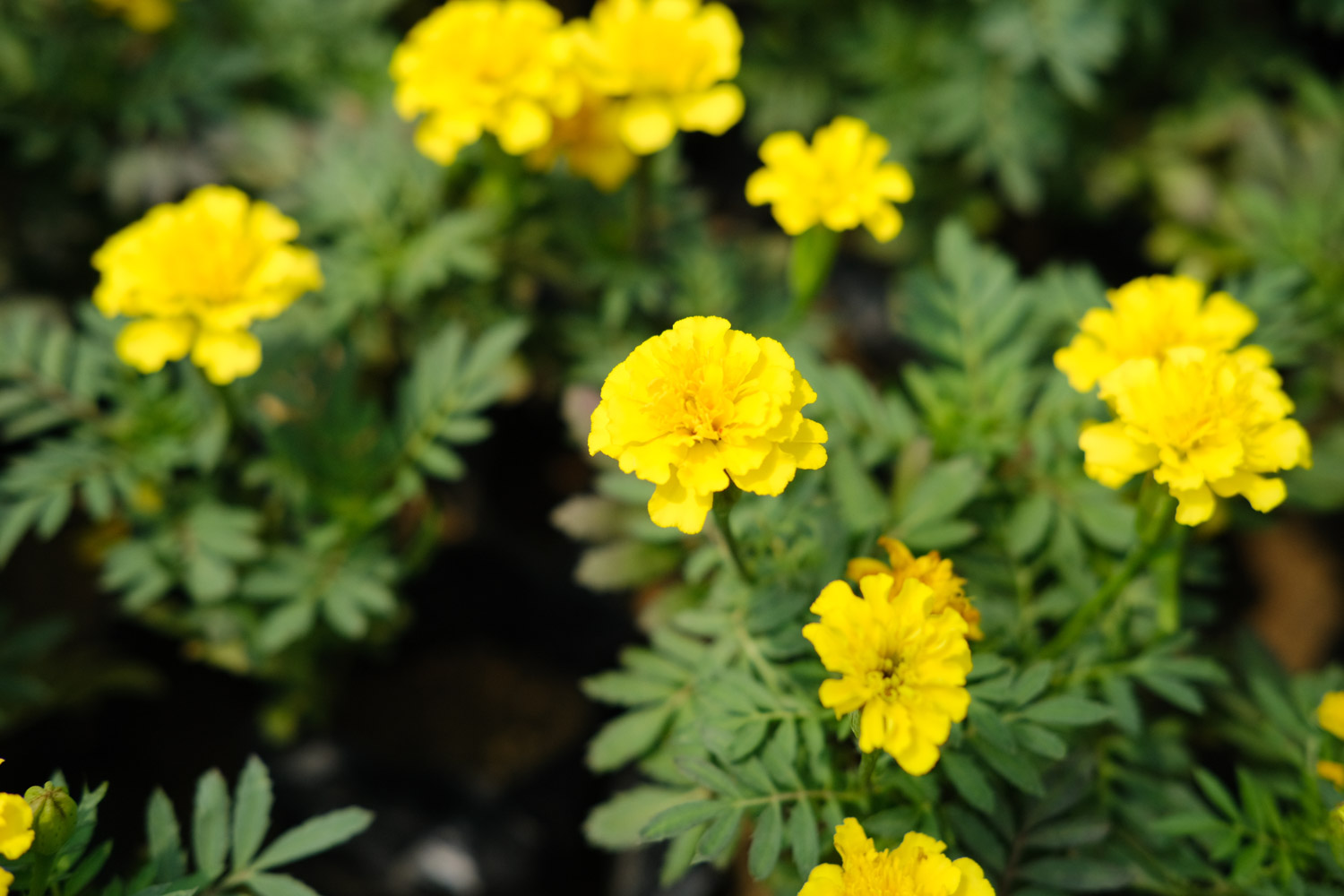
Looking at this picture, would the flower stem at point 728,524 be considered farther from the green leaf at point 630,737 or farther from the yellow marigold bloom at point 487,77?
the yellow marigold bloom at point 487,77

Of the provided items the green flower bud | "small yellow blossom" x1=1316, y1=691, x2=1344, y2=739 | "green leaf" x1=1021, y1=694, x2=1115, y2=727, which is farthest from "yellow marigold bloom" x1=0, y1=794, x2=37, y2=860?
"small yellow blossom" x1=1316, y1=691, x2=1344, y2=739

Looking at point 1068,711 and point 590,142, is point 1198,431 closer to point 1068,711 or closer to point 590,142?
point 1068,711

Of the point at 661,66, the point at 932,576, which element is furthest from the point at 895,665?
the point at 661,66

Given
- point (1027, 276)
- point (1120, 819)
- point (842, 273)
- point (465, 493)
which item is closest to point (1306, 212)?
point (1027, 276)

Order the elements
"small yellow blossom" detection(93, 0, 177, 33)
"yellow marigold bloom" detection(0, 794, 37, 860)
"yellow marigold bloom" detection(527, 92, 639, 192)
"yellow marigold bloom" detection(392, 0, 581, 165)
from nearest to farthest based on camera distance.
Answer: "yellow marigold bloom" detection(0, 794, 37, 860)
"yellow marigold bloom" detection(392, 0, 581, 165)
"yellow marigold bloom" detection(527, 92, 639, 192)
"small yellow blossom" detection(93, 0, 177, 33)

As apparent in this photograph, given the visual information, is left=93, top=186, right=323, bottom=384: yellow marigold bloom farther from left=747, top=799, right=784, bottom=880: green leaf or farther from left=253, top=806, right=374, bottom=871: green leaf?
left=747, top=799, right=784, bottom=880: green leaf
